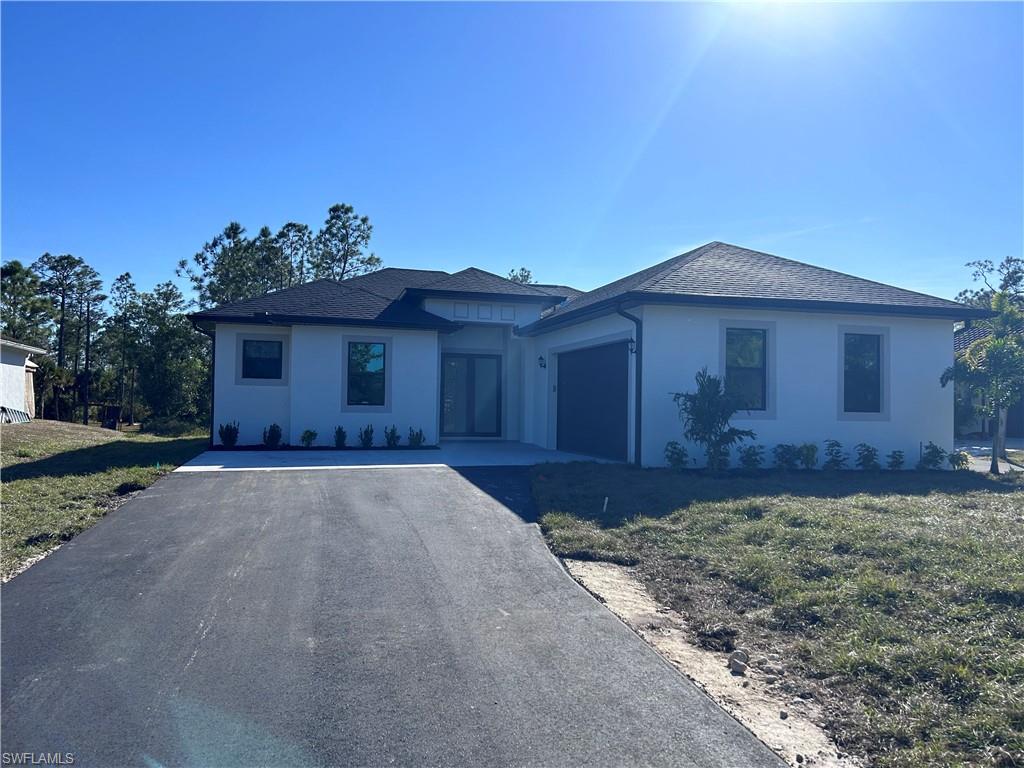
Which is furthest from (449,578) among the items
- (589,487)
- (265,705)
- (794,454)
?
(794,454)

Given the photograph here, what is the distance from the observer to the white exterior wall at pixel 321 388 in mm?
16094

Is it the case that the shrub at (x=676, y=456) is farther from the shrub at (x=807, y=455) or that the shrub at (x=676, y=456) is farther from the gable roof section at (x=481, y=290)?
the gable roof section at (x=481, y=290)

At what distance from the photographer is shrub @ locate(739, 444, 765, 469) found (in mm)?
12586

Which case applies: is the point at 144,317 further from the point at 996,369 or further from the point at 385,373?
the point at 996,369

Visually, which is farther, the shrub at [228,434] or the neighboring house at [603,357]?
the shrub at [228,434]

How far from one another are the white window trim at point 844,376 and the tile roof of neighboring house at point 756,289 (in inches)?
18.1

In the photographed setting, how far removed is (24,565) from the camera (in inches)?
253

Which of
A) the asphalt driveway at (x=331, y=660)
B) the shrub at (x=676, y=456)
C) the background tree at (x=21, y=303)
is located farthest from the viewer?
the background tree at (x=21, y=303)

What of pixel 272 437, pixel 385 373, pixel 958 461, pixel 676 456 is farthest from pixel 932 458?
pixel 272 437

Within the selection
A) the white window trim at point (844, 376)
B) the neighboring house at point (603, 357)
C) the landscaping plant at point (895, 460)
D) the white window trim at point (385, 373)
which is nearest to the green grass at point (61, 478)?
the neighboring house at point (603, 357)

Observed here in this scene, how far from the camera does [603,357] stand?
1466 centimetres

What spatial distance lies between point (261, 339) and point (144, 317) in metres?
14.7

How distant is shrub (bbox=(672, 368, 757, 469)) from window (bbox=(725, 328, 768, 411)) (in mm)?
1067

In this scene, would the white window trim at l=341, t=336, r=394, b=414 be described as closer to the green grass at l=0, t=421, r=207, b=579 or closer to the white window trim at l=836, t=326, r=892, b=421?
the green grass at l=0, t=421, r=207, b=579
